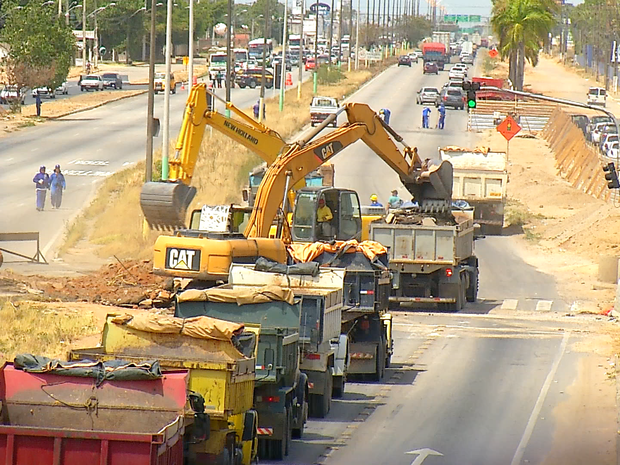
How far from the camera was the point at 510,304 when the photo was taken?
34.9 metres

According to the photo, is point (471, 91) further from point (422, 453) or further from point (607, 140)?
point (607, 140)

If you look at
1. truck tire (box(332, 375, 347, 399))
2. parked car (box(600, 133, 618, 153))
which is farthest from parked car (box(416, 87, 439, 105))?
truck tire (box(332, 375, 347, 399))

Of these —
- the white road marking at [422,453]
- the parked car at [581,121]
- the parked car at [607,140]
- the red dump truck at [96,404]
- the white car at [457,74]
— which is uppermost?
the white car at [457,74]

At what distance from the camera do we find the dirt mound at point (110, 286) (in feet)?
99.2

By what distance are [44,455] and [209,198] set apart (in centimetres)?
3582

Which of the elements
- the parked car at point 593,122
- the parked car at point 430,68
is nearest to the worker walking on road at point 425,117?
the parked car at point 593,122

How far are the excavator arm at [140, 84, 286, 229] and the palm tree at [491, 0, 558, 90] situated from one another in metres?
62.7

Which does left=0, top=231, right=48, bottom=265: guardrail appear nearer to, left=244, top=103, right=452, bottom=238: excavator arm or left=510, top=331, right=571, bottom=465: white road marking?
left=244, top=103, right=452, bottom=238: excavator arm

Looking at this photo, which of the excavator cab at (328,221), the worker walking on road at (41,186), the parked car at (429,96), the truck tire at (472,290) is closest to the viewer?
the excavator cab at (328,221)

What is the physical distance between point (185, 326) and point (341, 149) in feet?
49.5

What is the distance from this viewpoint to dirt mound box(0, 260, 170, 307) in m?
30.2

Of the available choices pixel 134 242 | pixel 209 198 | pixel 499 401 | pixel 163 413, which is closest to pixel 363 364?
pixel 499 401

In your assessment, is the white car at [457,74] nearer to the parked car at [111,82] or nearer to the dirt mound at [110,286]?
the parked car at [111,82]

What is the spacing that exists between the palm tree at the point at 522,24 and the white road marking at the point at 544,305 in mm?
60060
